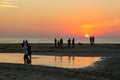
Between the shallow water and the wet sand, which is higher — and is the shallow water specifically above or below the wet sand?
below

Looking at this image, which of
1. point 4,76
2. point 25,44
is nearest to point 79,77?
point 4,76

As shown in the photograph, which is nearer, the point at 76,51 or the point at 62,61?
the point at 62,61

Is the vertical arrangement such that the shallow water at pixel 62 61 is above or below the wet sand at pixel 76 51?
below

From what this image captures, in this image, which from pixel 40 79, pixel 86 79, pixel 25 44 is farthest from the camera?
pixel 25 44

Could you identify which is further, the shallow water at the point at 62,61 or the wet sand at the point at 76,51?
the wet sand at the point at 76,51

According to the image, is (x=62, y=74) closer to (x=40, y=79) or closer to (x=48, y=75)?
(x=48, y=75)

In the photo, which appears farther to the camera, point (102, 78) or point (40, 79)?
point (102, 78)

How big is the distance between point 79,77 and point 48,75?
162 cm

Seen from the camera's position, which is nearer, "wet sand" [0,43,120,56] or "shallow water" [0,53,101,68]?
"shallow water" [0,53,101,68]

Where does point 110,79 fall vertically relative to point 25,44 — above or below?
below

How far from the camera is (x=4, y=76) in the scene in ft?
58.2

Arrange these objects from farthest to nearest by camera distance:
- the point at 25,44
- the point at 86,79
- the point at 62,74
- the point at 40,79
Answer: the point at 25,44, the point at 62,74, the point at 86,79, the point at 40,79

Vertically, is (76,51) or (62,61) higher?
(76,51)

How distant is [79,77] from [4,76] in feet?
13.1
